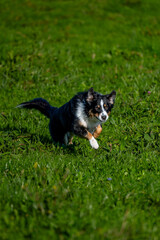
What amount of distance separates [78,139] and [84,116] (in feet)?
2.47

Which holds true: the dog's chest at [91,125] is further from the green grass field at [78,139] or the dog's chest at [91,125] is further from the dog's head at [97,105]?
the green grass field at [78,139]

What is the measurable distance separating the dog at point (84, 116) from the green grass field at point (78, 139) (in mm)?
262

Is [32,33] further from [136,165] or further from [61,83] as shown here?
[136,165]

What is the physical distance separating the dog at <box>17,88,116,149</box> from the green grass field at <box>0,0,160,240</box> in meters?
0.26

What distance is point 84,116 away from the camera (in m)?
5.11

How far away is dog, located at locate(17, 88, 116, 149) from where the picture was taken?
16.1 feet

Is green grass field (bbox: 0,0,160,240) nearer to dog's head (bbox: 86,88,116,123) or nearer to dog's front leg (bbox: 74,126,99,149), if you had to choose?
dog's front leg (bbox: 74,126,99,149)

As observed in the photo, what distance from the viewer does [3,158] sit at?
474cm

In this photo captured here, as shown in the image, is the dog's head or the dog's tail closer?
the dog's head

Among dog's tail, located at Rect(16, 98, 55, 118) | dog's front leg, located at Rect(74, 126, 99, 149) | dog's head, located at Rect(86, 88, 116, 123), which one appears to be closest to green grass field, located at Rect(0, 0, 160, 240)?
dog's front leg, located at Rect(74, 126, 99, 149)

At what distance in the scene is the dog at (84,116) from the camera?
4.91m

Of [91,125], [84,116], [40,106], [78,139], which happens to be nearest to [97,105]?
[84,116]

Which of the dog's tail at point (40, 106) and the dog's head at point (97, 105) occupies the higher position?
the dog's head at point (97, 105)

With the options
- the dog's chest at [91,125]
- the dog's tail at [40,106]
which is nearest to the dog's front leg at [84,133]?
the dog's chest at [91,125]
